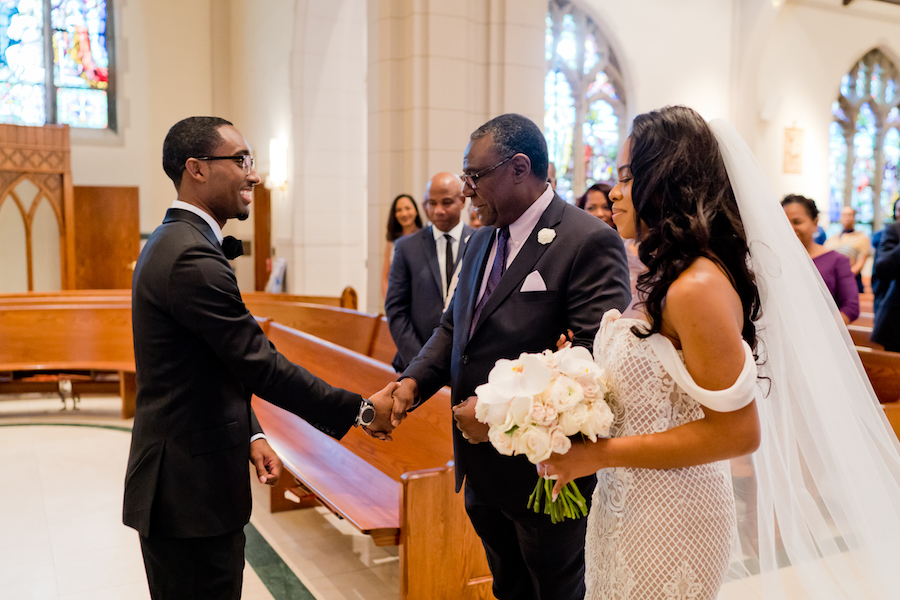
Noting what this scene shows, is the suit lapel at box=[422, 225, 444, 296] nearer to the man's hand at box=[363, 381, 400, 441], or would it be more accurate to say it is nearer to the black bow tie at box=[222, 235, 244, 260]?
the man's hand at box=[363, 381, 400, 441]

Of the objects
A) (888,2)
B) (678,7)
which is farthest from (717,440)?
(888,2)

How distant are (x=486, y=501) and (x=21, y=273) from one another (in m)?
11.0

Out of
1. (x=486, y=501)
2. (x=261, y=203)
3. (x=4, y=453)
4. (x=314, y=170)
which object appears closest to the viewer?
(x=486, y=501)

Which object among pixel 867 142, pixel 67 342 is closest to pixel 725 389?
pixel 67 342

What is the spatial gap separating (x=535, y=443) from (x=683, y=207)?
0.52 m

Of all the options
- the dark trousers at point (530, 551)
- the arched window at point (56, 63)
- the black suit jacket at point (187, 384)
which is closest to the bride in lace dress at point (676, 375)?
the dark trousers at point (530, 551)

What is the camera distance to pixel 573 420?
137 cm

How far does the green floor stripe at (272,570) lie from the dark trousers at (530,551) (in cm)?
140

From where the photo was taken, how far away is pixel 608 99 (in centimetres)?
1192

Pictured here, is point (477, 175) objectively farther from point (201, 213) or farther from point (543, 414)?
point (543, 414)

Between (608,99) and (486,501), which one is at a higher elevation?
(608,99)

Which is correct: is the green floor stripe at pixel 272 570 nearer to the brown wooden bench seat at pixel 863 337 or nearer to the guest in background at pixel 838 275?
the guest in background at pixel 838 275

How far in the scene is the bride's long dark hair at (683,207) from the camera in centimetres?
140

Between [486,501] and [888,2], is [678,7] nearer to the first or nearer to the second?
[888,2]
